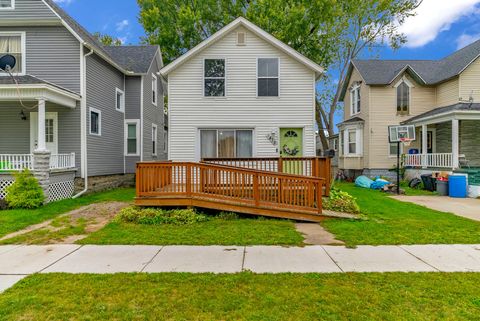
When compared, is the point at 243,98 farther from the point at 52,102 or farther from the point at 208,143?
the point at 52,102

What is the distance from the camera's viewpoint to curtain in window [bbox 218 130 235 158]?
12211mm

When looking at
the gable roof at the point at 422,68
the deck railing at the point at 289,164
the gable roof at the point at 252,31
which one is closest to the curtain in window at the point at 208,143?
the deck railing at the point at 289,164

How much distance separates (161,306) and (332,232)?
4543 millimetres

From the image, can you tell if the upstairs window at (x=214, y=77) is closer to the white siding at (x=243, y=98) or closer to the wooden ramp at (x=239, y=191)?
the white siding at (x=243, y=98)

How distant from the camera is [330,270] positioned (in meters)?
4.47

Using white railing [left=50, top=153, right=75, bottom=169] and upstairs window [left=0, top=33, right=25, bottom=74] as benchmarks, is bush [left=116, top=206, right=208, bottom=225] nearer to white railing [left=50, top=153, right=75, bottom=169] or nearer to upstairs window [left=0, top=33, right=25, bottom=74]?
white railing [left=50, top=153, right=75, bottom=169]

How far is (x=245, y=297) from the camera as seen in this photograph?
3568 mm

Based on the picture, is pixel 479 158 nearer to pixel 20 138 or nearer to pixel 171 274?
pixel 171 274

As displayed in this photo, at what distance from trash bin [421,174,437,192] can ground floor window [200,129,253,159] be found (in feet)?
29.2

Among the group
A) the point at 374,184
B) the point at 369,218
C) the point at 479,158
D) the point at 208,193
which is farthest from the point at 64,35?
the point at 479,158

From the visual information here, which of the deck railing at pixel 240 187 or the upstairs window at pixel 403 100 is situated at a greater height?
the upstairs window at pixel 403 100

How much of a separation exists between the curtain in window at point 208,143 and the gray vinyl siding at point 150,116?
5804mm

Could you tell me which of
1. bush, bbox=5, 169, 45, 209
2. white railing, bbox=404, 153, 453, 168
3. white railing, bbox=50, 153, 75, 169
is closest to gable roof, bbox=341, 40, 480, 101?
white railing, bbox=404, 153, 453, 168

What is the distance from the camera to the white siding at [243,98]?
12.2m
